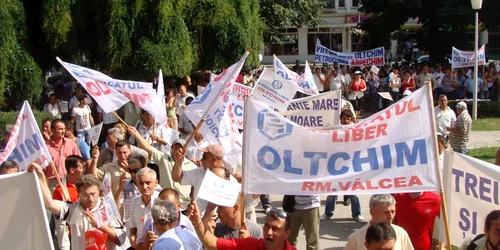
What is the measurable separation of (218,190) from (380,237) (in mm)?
1508

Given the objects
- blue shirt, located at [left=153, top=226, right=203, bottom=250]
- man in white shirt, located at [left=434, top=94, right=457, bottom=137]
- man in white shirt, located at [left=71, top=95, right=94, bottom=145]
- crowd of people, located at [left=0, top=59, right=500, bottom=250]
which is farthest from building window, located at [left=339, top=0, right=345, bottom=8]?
blue shirt, located at [left=153, top=226, right=203, bottom=250]

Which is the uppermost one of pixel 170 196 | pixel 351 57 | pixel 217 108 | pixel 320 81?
pixel 217 108

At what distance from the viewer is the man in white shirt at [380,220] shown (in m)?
5.24

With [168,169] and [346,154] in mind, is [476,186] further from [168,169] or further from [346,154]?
[168,169]

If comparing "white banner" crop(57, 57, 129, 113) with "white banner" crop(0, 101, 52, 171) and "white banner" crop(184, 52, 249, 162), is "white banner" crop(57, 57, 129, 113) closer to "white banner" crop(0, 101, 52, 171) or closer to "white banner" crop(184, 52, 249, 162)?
"white banner" crop(184, 52, 249, 162)

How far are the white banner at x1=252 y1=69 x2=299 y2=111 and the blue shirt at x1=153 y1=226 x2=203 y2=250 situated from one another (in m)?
5.54

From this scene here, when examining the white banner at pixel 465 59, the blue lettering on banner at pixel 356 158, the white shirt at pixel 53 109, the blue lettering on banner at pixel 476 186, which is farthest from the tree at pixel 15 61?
the white banner at pixel 465 59

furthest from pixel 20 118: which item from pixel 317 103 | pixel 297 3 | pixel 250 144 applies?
pixel 297 3

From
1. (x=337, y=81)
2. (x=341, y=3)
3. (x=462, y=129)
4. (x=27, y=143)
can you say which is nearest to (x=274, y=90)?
(x=462, y=129)

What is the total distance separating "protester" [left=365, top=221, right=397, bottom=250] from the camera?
4578 millimetres

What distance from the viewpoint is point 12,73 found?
1398cm

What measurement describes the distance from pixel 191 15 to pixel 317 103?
8433 millimetres

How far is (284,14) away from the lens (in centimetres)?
3494

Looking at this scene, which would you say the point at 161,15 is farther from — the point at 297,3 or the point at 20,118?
the point at 297,3
